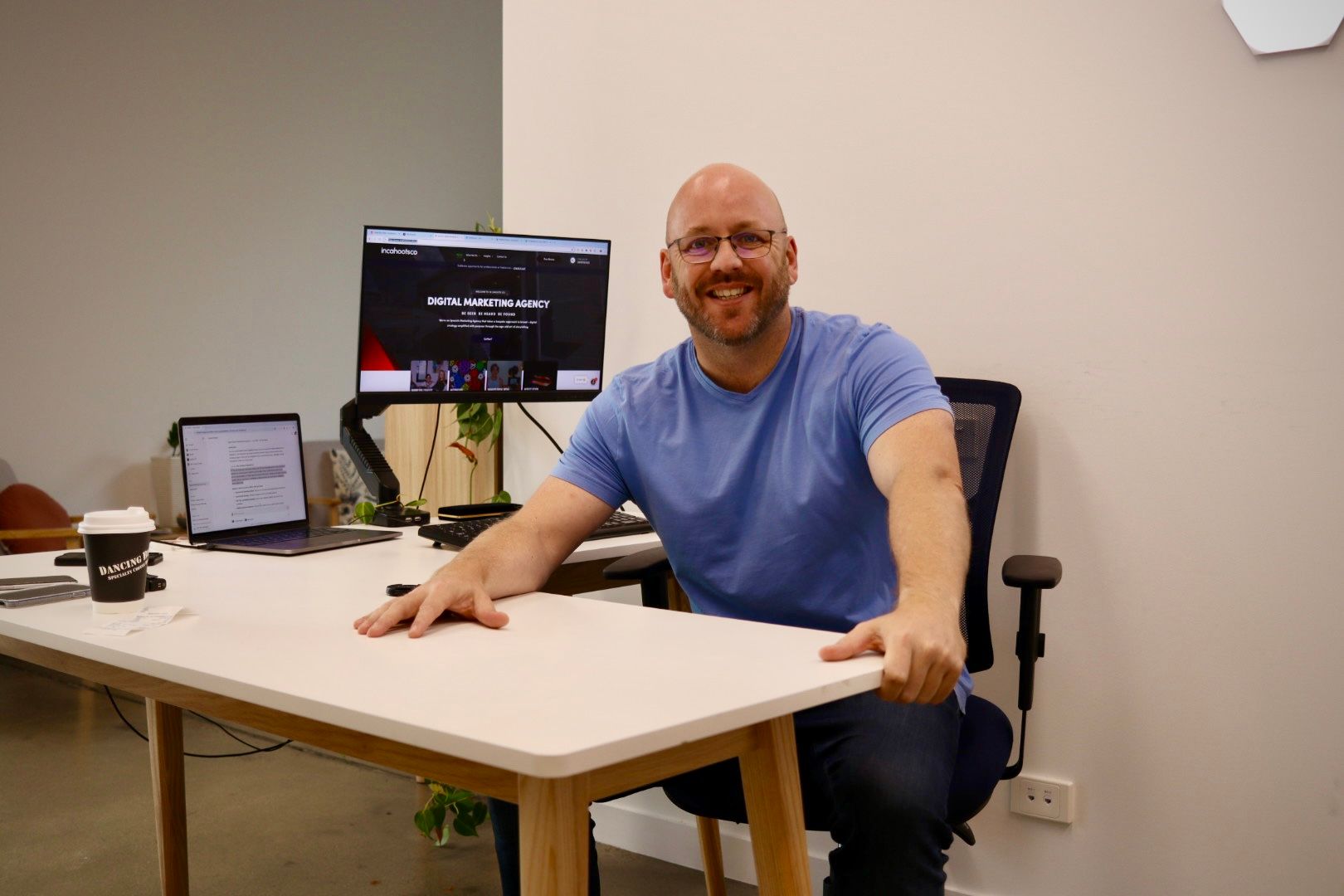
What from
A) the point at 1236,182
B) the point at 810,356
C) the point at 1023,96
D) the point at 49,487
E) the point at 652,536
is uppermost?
the point at 1023,96

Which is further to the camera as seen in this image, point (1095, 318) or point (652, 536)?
point (652, 536)

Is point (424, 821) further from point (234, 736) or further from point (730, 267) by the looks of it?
point (730, 267)

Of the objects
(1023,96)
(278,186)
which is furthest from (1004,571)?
(278,186)

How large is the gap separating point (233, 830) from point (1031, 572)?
222 cm

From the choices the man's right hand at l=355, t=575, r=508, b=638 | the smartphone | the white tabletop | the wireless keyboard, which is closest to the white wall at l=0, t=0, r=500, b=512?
the wireless keyboard

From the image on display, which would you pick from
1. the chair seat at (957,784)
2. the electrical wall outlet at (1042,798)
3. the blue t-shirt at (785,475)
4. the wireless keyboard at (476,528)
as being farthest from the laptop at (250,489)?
the electrical wall outlet at (1042,798)

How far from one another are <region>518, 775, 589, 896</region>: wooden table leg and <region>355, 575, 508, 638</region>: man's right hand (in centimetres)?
42

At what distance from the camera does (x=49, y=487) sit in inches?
202

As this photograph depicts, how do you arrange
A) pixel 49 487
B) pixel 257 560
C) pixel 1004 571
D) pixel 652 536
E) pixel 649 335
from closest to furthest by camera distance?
pixel 1004 571 < pixel 257 560 < pixel 652 536 < pixel 649 335 < pixel 49 487

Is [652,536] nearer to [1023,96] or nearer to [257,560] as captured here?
[257,560]

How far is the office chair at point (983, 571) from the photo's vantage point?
5.43ft

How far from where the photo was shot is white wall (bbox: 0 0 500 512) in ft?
16.6

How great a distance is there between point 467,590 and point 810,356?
2.19 feet

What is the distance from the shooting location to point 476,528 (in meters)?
2.04
